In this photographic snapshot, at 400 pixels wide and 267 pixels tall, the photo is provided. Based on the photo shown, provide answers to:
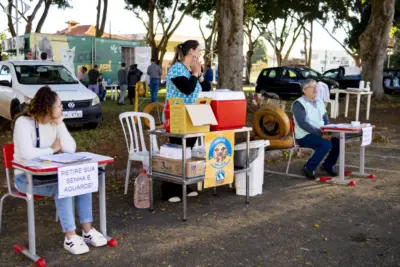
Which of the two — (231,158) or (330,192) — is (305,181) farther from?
(231,158)

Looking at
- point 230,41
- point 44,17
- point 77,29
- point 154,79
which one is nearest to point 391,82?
point 154,79

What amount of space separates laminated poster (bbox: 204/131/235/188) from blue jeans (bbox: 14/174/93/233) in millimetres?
1420

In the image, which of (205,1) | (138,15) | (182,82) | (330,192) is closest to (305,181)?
(330,192)

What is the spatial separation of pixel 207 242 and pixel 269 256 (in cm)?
63

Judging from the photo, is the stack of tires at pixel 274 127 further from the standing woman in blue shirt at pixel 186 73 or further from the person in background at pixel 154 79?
the person in background at pixel 154 79

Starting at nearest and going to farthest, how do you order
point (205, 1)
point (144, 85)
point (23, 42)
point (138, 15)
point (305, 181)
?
point (305, 181) < point (144, 85) < point (23, 42) < point (205, 1) < point (138, 15)

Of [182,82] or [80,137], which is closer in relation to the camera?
[182,82]

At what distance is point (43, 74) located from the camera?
11.6m

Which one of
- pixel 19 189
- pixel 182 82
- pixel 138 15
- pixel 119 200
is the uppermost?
pixel 138 15

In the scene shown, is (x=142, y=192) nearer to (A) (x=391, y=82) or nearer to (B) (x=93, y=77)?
(B) (x=93, y=77)

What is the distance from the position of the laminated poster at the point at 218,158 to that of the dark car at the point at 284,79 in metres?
17.6

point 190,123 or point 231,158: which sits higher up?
point 190,123

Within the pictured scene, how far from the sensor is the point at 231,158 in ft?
18.5

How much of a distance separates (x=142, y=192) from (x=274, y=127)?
4334mm
